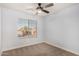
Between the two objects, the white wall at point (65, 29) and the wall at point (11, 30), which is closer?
the white wall at point (65, 29)

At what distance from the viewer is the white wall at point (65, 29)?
307 centimetres

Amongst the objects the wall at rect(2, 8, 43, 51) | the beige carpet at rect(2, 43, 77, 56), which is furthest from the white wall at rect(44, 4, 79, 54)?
the wall at rect(2, 8, 43, 51)

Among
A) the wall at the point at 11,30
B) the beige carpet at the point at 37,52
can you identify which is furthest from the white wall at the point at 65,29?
the wall at the point at 11,30

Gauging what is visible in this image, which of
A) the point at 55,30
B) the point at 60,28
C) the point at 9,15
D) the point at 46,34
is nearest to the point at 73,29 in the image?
the point at 60,28

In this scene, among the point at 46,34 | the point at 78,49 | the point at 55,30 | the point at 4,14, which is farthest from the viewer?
the point at 46,34

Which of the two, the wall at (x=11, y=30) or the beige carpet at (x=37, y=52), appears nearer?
the beige carpet at (x=37, y=52)

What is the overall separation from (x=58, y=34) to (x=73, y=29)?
39.3 inches

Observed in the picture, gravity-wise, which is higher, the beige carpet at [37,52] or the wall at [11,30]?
the wall at [11,30]

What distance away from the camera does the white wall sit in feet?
10.1

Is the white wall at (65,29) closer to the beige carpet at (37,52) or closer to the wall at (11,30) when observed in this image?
the beige carpet at (37,52)

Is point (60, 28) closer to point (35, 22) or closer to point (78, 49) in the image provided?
point (78, 49)

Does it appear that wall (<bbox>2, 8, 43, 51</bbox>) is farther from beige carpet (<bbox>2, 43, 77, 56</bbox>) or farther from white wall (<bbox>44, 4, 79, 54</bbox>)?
white wall (<bbox>44, 4, 79, 54</bbox>)

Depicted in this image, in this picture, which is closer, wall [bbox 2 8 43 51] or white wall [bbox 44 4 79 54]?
white wall [bbox 44 4 79 54]

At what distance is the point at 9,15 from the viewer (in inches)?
140
